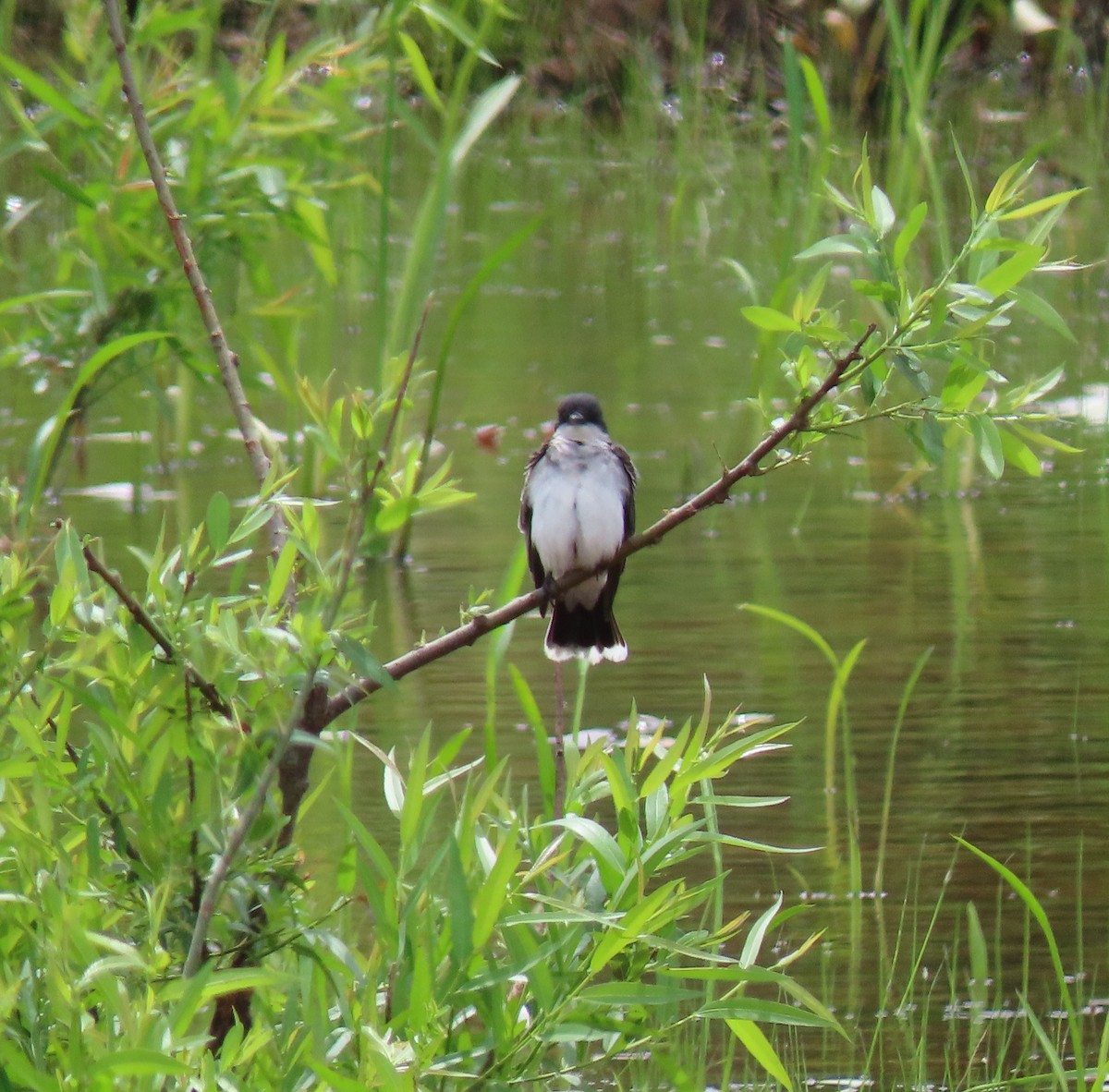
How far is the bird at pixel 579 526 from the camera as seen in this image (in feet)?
14.0

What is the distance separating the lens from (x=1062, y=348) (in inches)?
335

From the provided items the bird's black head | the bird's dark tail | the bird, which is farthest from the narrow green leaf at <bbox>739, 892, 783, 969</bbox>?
the bird's black head

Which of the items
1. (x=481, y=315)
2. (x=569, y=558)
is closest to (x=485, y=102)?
(x=569, y=558)

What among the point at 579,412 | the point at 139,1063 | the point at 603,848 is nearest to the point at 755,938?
the point at 603,848

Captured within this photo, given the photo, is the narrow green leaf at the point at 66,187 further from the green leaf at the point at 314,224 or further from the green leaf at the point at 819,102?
the green leaf at the point at 819,102

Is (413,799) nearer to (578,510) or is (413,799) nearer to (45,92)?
(45,92)

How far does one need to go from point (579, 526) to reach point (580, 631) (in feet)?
0.67

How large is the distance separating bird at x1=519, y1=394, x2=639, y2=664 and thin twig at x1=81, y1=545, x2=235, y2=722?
1973 mm

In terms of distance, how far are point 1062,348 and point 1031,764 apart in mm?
4406

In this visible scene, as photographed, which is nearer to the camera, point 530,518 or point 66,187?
point 66,187

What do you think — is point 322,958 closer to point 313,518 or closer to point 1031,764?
point 313,518

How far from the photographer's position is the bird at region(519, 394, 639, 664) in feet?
14.0

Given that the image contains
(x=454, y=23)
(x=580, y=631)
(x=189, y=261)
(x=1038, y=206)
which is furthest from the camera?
(x=580, y=631)

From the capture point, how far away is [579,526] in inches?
170
